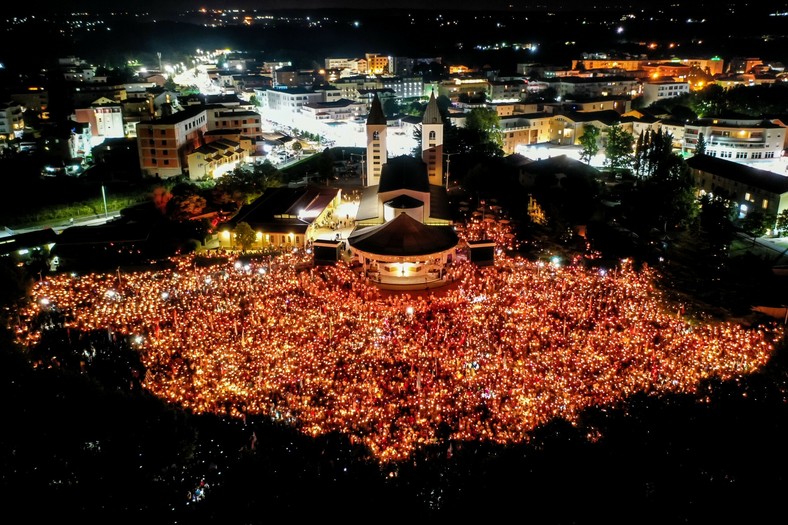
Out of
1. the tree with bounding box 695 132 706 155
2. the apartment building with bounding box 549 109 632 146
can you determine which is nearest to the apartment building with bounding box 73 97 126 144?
the apartment building with bounding box 549 109 632 146

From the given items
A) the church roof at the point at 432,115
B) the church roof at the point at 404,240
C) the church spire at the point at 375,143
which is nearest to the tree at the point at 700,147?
the church roof at the point at 432,115

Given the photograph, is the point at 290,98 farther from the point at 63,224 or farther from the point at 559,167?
the point at 63,224

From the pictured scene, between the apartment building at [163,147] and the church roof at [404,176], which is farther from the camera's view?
the apartment building at [163,147]

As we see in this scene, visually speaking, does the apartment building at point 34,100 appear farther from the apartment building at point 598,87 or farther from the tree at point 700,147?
the tree at point 700,147

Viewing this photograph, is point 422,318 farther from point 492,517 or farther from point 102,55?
point 102,55

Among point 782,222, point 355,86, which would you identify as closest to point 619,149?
point 782,222
